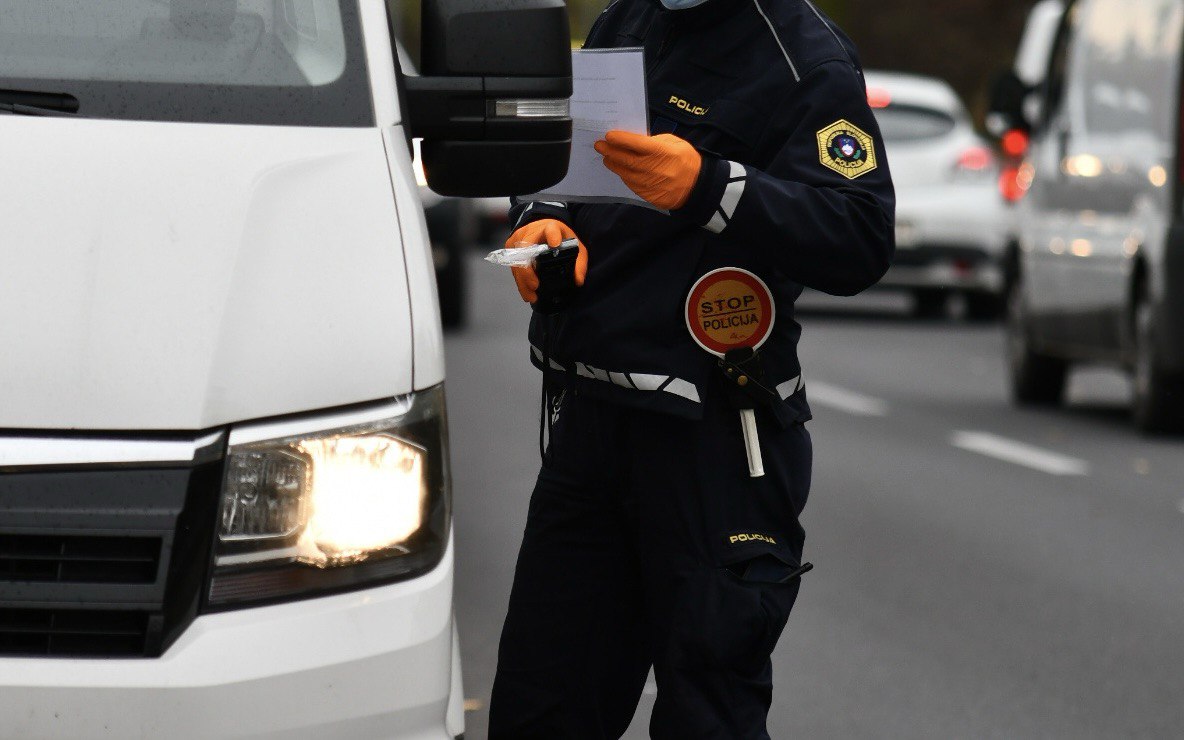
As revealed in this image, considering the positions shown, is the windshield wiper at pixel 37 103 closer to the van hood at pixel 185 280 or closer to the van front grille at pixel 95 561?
the van hood at pixel 185 280

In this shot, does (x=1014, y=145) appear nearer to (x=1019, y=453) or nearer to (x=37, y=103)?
(x=1019, y=453)

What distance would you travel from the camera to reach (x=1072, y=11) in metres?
12.2

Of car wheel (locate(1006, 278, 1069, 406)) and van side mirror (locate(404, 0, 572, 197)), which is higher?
van side mirror (locate(404, 0, 572, 197))

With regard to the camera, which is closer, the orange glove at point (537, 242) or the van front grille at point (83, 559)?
the van front grille at point (83, 559)

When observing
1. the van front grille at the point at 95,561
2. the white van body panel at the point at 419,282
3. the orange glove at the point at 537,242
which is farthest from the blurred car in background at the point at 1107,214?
the van front grille at the point at 95,561

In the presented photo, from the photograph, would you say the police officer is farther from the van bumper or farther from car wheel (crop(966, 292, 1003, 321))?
car wheel (crop(966, 292, 1003, 321))

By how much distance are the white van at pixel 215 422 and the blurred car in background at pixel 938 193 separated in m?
14.1

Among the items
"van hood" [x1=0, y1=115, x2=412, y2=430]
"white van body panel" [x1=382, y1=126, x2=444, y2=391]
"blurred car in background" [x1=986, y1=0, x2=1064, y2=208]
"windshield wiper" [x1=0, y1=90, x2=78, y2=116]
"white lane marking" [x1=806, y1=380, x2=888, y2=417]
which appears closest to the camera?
"van hood" [x1=0, y1=115, x2=412, y2=430]

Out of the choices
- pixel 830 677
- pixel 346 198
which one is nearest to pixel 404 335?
pixel 346 198

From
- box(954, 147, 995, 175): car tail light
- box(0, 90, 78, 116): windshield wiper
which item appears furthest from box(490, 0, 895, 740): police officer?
box(954, 147, 995, 175): car tail light

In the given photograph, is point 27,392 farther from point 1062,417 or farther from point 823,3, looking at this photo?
point 823,3

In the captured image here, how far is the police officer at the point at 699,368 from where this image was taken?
337cm

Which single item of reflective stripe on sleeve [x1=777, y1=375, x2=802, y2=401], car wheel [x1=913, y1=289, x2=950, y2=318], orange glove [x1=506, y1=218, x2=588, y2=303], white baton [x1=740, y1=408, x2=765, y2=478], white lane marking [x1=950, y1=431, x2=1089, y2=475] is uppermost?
orange glove [x1=506, y1=218, x2=588, y2=303]

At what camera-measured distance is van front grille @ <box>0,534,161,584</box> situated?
2686 millimetres
